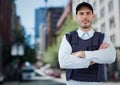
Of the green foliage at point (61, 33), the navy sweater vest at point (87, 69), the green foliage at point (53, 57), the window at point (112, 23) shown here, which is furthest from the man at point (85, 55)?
the window at point (112, 23)

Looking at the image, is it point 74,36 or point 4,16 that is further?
point 4,16

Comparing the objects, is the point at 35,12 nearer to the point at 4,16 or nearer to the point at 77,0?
the point at 77,0

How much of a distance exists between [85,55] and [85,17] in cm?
14

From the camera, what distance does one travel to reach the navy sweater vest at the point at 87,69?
1056mm

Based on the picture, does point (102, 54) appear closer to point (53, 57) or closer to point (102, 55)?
point (102, 55)

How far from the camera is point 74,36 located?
42.8 inches

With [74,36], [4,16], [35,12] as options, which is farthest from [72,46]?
[4,16]

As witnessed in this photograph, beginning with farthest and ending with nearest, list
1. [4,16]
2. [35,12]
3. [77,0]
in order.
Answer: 1. [4,16]
2. [35,12]
3. [77,0]

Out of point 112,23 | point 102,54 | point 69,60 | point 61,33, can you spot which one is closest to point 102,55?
point 102,54

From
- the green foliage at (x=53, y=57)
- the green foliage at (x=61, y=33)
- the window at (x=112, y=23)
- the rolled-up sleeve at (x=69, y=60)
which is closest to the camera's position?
the rolled-up sleeve at (x=69, y=60)

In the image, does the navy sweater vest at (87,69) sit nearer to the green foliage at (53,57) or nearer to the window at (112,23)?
the green foliage at (53,57)

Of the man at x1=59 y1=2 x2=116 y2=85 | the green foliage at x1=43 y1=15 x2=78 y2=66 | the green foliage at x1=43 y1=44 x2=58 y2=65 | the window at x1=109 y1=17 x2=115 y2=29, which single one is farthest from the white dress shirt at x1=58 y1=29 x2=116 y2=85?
the window at x1=109 y1=17 x2=115 y2=29

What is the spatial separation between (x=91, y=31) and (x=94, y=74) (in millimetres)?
143

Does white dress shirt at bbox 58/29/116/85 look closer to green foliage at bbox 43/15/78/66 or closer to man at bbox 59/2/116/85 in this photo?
man at bbox 59/2/116/85
